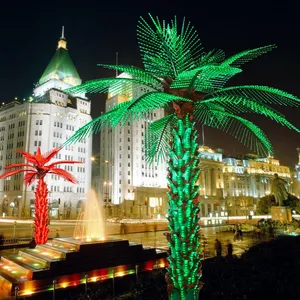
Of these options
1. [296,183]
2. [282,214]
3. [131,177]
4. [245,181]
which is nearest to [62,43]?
[131,177]

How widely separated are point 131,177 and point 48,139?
26583 mm

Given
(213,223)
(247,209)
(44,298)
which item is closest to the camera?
(44,298)

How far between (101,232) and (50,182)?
207 feet

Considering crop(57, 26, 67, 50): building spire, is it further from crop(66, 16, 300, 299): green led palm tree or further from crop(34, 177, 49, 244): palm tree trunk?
crop(66, 16, 300, 299): green led palm tree

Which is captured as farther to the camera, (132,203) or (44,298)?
(132,203)

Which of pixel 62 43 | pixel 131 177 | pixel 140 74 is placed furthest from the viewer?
pixel 62 43

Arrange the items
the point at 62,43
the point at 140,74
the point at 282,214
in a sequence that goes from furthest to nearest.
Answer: the point at 62,43
the point at 282,214
the point at 140,74

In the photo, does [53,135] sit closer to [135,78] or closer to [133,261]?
[133,261]

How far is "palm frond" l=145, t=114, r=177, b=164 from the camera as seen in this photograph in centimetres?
877

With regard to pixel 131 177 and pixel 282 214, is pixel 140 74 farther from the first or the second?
pixel 131 177

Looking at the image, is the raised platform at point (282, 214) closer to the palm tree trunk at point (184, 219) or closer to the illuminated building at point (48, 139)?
the palm tree trunk at point (184, 219)

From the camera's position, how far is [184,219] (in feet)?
21.8

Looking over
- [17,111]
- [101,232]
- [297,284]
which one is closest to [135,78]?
[297,284]

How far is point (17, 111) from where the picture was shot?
83.3 metres
